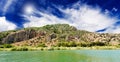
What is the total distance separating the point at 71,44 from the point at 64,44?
5.25 meters

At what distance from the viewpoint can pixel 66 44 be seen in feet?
504

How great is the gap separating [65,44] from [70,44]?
4.25 meters

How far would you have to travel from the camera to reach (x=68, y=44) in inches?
→ 6088

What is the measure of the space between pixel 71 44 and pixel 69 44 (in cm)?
156

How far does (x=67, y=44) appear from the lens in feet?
505

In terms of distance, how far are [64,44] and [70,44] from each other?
4.51 metres

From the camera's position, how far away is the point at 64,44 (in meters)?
154

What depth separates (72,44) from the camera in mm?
155375

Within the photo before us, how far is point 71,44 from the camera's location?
156 meters

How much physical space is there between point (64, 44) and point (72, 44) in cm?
593

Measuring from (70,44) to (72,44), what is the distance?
4.75ft

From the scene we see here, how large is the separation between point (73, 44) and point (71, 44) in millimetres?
1463

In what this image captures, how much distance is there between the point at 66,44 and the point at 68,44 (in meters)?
1.86

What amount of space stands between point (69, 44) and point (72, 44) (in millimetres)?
2222
